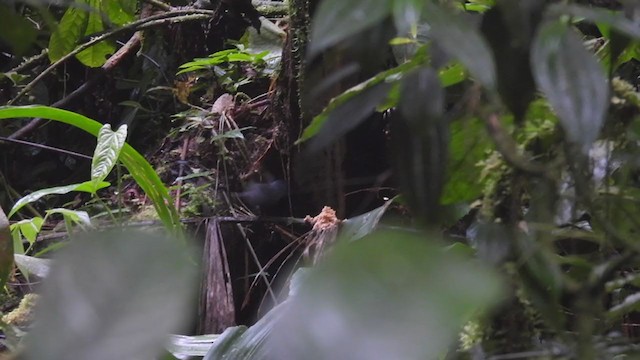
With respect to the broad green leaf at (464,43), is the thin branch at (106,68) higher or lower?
higher

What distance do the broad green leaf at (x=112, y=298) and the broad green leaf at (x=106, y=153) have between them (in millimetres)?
1178

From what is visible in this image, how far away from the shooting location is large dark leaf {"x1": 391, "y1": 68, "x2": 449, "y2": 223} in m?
0.34

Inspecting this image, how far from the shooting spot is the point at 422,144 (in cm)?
36

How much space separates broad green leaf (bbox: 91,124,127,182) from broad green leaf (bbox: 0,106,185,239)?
53mm

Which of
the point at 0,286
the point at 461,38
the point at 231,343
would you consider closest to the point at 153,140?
the point at 0,286

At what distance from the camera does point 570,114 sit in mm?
316

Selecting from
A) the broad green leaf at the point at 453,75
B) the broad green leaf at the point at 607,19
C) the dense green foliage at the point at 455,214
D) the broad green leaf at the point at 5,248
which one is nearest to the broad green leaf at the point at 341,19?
the dense green foliage at the point at 455,214

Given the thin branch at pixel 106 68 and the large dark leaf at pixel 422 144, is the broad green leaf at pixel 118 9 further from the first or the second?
the large dark leaf at pixel 422 144

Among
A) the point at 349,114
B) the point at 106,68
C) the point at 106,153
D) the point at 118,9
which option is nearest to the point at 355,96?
the point at 349,114

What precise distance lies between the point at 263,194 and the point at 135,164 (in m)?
0.46

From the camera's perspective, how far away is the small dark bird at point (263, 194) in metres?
1.83

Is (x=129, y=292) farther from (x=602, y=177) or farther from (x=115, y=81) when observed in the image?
(x=115, y=81)

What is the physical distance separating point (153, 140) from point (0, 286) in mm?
1536

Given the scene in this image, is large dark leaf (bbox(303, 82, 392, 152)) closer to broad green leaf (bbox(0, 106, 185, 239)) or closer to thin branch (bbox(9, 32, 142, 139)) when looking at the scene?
broad green leaf (bbox(0, 106, 185, 239))
